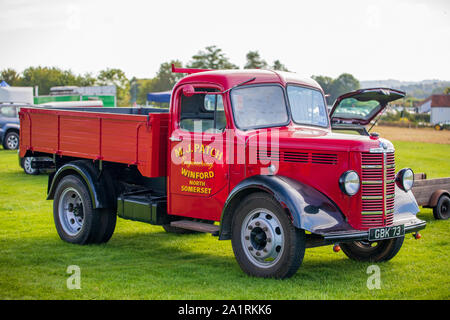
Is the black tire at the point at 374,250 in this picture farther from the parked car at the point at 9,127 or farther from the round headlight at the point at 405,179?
the parked car at the point at 9,127

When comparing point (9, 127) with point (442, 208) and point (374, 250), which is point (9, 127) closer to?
point (442, 208)

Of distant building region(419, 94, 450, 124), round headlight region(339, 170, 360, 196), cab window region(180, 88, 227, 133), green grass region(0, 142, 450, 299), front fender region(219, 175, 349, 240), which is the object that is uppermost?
distant building region(419, 94, 450, 124)

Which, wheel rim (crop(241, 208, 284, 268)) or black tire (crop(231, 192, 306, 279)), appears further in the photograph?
wheel rim (crop(241, 208, 284, 268))

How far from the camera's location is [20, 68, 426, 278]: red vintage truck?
21.6ft

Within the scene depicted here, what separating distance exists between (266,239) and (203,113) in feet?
6.69

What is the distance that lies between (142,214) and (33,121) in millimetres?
2639

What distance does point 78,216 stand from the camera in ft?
29.0

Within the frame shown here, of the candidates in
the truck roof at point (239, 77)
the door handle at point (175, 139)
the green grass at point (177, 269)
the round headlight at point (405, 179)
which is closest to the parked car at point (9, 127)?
the green grass at point (177, 269)

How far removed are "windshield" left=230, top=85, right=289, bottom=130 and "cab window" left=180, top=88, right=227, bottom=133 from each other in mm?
195

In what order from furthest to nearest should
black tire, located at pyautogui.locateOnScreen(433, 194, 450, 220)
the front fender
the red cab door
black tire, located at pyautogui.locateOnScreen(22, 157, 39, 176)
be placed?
black tire, located at pyautogui.locateOnScreen(22, 157, 39, 176) → black tire, located at pyautogui.locateOnScreen(433, 194, 450, 220) → the red cab door → the front fender

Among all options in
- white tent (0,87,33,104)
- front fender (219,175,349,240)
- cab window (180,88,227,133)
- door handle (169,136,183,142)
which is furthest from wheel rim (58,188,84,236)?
white tent (0,87,33,104)

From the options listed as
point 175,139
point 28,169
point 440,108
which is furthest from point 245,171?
point 440,108

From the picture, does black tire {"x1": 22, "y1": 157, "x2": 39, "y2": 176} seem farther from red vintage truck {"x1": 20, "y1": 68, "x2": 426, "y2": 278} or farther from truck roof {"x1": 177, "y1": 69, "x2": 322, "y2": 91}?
truck roof {"x1": 177, "y1": 69, "x2": 322, "y2": 91}

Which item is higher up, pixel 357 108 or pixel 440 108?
pixel 440 108
